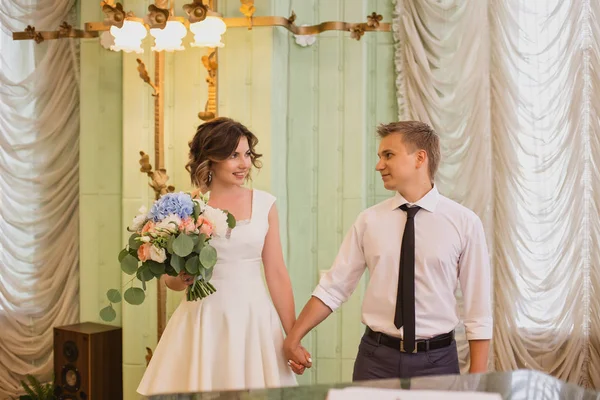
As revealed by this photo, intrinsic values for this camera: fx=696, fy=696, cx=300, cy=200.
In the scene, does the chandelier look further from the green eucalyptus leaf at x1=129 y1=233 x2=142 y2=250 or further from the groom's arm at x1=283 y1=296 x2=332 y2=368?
the groom's arm at x1=283 y1=296 x2=332 y2=368

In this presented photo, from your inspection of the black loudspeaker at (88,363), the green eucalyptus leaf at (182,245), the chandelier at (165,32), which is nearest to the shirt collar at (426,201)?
the green eucalyptus leaf at (182,245)

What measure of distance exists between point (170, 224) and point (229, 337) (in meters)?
0.71

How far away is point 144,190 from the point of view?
4859 millimetres

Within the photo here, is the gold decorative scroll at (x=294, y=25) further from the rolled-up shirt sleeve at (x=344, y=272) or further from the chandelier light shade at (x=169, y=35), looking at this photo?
the rolled-up shirt sleeve at (x=344, y=272)

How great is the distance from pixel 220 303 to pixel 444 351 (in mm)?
1076

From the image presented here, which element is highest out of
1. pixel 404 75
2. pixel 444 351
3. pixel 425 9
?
pixel 425 9

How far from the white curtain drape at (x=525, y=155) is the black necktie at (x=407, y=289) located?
1.98 metres

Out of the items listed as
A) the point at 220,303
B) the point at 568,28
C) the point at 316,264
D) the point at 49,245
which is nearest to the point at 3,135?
the point at 49,245

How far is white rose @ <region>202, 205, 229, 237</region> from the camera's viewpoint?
3043mm

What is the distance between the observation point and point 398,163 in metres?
3.10

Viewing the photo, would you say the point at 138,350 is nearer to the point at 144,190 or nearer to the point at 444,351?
the point at 144,190

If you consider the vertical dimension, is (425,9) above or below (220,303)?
above

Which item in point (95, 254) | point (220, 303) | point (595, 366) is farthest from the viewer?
point (95, 254)

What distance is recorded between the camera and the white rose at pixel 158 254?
9.50 feet
